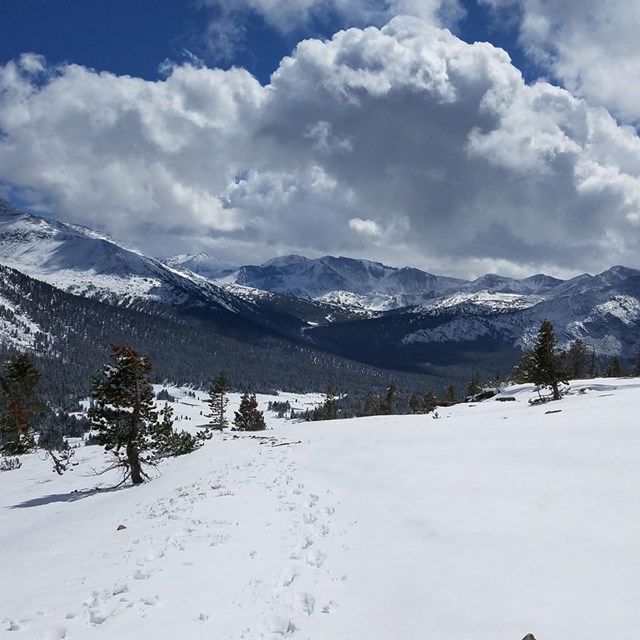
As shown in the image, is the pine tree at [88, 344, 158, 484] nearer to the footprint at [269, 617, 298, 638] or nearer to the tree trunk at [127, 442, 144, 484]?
the tree trunk at [127, 442, 144, 484]

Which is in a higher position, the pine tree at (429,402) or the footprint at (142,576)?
the footprint at (142,576)

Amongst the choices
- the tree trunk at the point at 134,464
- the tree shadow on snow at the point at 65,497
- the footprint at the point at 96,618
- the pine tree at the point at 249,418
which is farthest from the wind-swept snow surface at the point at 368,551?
the pine tree at the point at 249,418

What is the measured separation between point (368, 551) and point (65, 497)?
89.4 ft

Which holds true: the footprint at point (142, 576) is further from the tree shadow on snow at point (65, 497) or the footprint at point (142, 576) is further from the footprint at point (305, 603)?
the tree shadow on snow at point (65, 497)

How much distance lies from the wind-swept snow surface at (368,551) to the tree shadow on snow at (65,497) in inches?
163

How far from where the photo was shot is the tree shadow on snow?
3116 centimetres

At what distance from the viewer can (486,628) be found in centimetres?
933

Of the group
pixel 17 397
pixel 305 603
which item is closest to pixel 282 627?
pixel 305 603

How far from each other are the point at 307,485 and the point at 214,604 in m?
12.5

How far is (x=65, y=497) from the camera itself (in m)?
32.2

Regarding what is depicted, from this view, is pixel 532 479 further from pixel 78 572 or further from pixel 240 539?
pixel 78 572

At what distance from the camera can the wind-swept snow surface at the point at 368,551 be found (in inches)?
392

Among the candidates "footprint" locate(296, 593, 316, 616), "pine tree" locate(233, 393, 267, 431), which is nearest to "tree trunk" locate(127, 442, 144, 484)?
"footprint" locate(296, 593, 316, 616)

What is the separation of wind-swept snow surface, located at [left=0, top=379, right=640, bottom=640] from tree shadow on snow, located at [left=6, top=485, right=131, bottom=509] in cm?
414
